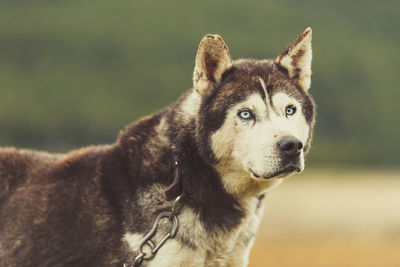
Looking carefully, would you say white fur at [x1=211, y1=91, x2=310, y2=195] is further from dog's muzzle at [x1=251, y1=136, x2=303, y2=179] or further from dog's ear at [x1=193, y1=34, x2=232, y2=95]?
dog's ear at [x1=193, y1=34, x2=232, y2=95]

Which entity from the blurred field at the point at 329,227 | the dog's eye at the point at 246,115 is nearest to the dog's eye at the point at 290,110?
the dog's eye at the point at 246,115

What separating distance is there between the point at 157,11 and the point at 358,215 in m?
74.9

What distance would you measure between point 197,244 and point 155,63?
7318 cm

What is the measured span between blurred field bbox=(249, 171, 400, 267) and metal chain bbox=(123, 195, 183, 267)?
24.7 feet

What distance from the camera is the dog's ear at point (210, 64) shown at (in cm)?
544

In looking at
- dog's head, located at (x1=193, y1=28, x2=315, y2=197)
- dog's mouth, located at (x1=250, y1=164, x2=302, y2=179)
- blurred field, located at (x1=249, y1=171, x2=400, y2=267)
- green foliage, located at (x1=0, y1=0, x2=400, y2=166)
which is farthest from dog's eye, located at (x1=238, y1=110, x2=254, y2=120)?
green foliage, located at (x1=0, y1=0, x2=400, y2=166)

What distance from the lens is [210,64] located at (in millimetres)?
5613

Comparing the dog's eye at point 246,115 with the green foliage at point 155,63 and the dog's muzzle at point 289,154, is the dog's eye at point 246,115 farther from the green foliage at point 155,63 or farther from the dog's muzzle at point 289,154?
the green foliage at point 155,63

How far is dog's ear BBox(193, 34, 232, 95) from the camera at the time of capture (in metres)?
5.44

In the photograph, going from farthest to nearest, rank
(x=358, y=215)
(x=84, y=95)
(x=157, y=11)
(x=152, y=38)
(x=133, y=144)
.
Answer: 1. (x=157, y=11)
2. (x=152, y=38)
3. (x=84, y=95)
4. (x=358, y=215)
5. (x=133, y=144)

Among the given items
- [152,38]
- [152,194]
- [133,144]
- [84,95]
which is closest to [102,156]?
[133,144]

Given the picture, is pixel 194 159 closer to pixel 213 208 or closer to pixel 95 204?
pixel 213 208

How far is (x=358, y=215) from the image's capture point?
24.6m

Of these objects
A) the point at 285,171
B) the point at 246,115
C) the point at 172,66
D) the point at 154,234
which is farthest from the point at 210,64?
the point at 172,66
